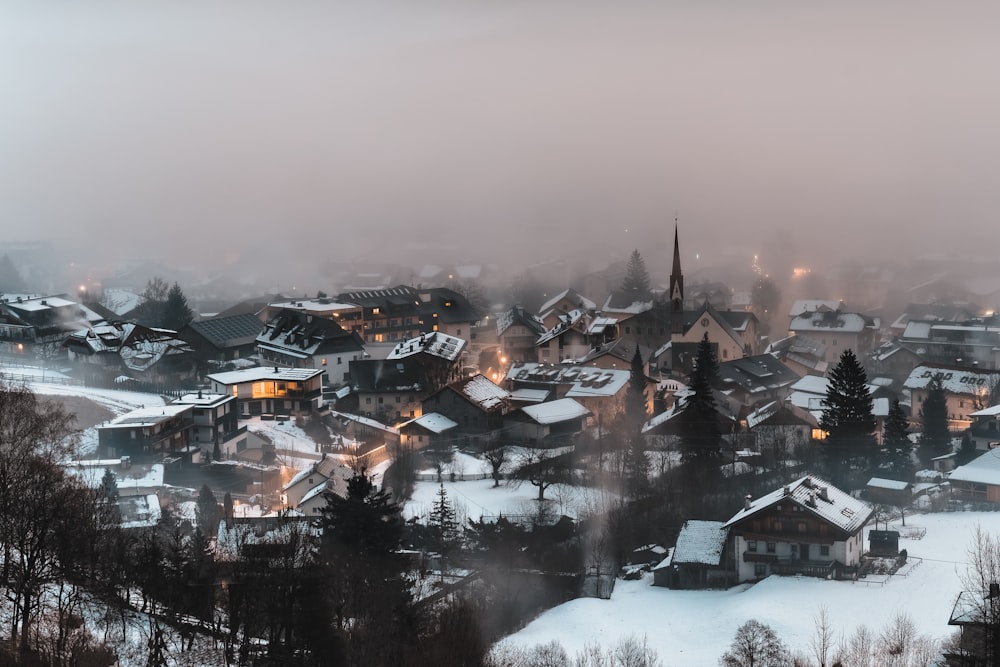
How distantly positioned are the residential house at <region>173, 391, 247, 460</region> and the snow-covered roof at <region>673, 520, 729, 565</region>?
957cm

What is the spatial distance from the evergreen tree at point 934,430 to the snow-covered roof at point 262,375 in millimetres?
13200

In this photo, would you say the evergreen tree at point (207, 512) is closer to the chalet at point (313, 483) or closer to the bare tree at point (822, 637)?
the chalet at point (313, 483)

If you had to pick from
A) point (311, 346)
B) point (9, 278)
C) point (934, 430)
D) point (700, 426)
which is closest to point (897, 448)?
point (934, 430)

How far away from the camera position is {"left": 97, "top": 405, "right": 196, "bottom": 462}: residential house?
1980 centimetres

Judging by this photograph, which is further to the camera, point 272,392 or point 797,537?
point 272,392

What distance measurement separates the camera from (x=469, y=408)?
2300 cm

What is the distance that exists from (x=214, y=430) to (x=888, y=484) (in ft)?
42.1

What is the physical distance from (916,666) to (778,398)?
14.0 metres

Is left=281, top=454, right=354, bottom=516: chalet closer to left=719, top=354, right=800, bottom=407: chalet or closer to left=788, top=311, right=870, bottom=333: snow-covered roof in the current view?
left=719, top=354, right=800, bottom=407: chalet

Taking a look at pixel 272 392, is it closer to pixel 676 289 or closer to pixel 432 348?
pixel 432 348

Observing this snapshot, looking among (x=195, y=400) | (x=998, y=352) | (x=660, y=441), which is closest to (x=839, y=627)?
(x=660, y=441)

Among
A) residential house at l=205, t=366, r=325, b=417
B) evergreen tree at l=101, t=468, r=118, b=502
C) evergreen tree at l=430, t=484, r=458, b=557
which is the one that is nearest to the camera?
evergreen tree at l=101, t=468, r=118, b=502

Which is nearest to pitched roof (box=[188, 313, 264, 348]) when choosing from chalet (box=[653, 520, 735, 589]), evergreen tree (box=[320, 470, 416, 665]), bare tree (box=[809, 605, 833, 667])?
evergreen tree (box=[320, 470, 416, 665])

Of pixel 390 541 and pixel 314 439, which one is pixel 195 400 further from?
pixel 390 541
